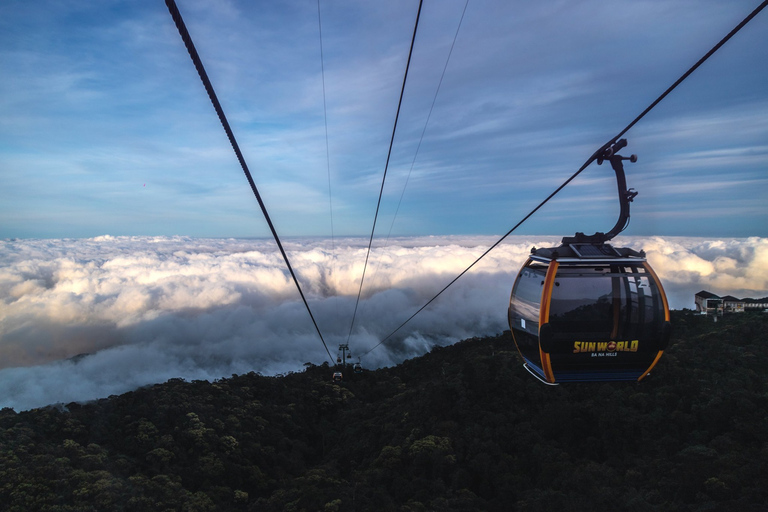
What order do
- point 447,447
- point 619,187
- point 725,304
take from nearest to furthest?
point 619,187, point 447,447, point 725,304

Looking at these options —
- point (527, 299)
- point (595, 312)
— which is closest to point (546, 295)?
point (527, 299)

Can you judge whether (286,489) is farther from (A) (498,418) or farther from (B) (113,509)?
(A) (498,418)

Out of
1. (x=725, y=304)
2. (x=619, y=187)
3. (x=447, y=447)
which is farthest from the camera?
(x=725, y=304)

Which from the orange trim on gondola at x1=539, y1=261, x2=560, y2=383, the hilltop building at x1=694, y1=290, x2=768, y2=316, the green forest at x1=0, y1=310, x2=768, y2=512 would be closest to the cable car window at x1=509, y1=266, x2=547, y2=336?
the orange trim on gondola at x1=539, y1=261, x2=560, y2=383

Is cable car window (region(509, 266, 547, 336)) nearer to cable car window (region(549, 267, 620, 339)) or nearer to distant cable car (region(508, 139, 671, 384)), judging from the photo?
distant cable car (region(508, 139, 671, 384))

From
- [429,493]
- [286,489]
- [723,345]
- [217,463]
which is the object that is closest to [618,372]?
[429,493]

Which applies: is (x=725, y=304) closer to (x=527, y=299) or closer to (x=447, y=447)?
(x=447, y=447)

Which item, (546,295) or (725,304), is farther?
(725,304)
